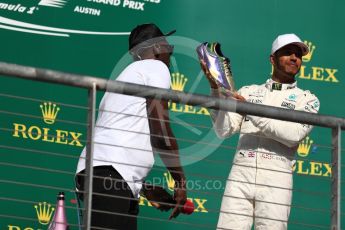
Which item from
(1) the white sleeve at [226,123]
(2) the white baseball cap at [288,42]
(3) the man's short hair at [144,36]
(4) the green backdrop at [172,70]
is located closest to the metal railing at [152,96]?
(3) the man's short hair at [144,36]

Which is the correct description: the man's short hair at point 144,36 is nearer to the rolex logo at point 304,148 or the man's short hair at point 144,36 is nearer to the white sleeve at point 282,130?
the white sleeve at point 282,130

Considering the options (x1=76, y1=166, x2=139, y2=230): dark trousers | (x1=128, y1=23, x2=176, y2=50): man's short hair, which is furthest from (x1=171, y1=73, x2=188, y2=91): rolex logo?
(x1=76, y1=166, x2=139, y2=230): dark trousers

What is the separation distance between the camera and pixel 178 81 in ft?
23.9

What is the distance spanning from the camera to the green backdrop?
698cm

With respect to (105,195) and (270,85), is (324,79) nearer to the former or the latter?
(270,85)

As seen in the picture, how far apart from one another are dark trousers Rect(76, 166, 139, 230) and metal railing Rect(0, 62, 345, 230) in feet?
1.36

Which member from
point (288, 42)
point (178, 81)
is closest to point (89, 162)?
point (288, 42)

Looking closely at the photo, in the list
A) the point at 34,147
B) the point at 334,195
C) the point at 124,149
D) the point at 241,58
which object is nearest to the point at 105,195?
the point at 124,149

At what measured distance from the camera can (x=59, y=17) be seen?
283 inches

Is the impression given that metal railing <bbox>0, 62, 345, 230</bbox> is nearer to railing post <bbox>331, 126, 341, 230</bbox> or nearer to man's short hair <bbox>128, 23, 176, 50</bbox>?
railing post <bbox>331, 126, 341, 230</bbox>

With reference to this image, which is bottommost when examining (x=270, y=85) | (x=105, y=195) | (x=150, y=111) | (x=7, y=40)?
(x=105, y=195)

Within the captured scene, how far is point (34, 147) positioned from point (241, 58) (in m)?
1.53

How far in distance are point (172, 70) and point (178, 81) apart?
0.28ft

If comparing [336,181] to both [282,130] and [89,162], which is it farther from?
[89,162]
